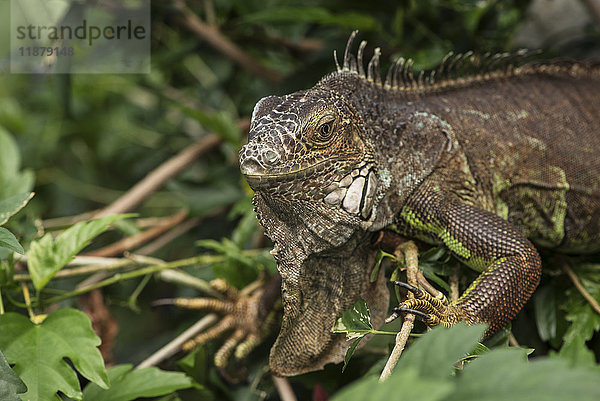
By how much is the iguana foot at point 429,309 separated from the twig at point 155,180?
1951mm

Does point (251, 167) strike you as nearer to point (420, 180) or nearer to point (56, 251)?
point (420, 180)

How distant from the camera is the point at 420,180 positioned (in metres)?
2.03

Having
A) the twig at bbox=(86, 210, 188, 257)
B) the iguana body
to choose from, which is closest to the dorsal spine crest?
the iguana body

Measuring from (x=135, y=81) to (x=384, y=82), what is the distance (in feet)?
9.45

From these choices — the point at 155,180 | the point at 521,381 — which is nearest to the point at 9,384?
the point at 521,381

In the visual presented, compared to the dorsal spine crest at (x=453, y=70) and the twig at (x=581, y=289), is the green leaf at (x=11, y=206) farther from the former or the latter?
the twig at (x=581, y=289)

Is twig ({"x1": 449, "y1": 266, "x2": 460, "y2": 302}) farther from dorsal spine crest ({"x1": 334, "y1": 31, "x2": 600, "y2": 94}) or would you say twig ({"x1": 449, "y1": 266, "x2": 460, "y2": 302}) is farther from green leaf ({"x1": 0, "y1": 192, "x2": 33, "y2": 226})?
green leaf ({"x1": 0, "y1": 192, "x2": 33, "y2": 226})

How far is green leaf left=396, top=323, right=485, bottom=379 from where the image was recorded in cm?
101

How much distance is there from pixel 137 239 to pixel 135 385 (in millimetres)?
1305

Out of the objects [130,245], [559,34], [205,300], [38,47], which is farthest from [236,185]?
[559,34]

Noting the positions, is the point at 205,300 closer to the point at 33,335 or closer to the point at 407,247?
the point at 33,335

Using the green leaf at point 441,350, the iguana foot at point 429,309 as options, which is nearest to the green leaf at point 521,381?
the green leaf at point 441,350

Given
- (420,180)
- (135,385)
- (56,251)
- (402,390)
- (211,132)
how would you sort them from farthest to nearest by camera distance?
(211,132) → (56,251) → (420,180) → (135,385) → (402,390)

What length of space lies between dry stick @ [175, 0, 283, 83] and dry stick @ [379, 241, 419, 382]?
6.55ft
